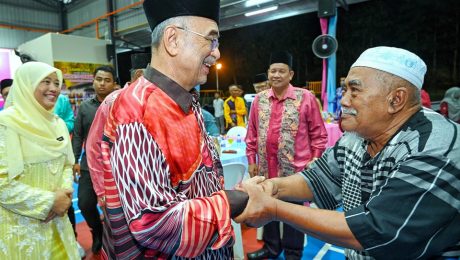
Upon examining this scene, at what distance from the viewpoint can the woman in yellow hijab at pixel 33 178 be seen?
70.4 inches

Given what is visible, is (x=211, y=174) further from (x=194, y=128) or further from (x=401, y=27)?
(x=401, y=27)

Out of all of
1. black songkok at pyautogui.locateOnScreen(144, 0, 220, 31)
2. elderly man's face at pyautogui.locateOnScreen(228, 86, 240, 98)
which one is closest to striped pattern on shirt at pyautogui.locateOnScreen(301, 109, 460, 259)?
black songkok at pyautogui.locateOnScreen(144, 0, 220, 31)

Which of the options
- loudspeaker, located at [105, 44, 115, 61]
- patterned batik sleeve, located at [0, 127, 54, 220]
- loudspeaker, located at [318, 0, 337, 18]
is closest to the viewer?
patterned batik sleeve, located at [0, 127, 54, 220]

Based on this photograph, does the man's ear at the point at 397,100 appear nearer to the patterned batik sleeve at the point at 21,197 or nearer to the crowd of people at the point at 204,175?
the crowd of people at the point at 204,175

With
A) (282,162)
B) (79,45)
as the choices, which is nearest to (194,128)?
(282,162)

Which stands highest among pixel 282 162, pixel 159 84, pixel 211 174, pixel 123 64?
pixel 123 64

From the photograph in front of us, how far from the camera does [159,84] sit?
1067 mm

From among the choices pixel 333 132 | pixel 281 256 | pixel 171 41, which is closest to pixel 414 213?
pixel 171 41

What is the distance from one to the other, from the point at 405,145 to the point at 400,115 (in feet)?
0.57

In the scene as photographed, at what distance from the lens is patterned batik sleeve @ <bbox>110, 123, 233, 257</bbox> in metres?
0.87

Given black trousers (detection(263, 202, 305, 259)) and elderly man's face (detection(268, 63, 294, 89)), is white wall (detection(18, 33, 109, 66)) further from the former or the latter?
black trousers (detection(263, 202, 305, 259))

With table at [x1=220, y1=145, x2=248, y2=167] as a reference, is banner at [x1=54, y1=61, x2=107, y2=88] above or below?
above

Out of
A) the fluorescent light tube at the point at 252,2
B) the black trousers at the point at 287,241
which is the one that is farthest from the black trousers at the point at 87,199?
the fluorescent light tube at the point at 252,2

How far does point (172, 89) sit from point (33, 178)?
55.7 inches
